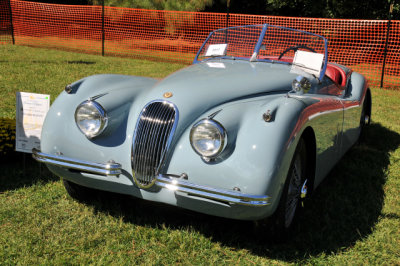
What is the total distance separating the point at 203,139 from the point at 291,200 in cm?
92

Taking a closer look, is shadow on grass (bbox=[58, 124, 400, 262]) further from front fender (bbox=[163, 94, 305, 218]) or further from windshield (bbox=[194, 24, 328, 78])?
windshield (bbox=[194, 24, 328, 78])

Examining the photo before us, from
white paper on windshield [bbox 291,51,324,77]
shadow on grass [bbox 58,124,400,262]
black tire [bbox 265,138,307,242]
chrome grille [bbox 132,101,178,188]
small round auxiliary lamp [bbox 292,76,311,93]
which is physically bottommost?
shadow on grass [bbox 58,124,400,262]

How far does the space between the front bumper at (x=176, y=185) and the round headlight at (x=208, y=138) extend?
8.5 inches

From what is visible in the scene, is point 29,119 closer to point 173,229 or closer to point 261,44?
point 173,229

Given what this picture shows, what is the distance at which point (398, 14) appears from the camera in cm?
1739

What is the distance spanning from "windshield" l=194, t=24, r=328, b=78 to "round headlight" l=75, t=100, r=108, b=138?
1.71 m

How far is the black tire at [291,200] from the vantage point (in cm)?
261

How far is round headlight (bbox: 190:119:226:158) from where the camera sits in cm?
240

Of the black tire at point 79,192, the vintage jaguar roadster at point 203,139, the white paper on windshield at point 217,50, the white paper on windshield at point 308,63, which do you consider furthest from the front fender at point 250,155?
the white paper on windshield at point 217,50

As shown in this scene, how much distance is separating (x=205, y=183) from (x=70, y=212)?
4.30 ft

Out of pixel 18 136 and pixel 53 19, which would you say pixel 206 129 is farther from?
pixel 53 19

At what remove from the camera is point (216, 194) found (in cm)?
232

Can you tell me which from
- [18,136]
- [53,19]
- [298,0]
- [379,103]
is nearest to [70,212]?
[18,136]

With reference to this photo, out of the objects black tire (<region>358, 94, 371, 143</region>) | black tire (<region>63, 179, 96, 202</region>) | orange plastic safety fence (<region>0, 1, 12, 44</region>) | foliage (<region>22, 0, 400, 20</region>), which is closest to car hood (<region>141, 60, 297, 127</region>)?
black tire (<region>63, 179, 96, 202</region>)
